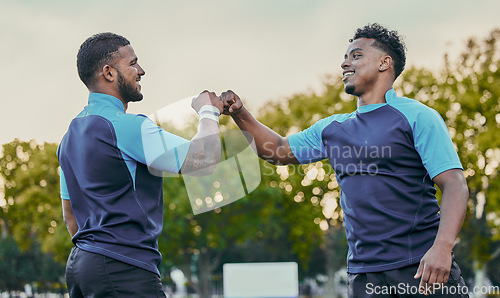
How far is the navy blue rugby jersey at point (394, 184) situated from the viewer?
377cm

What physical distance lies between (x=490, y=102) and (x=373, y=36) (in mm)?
25227

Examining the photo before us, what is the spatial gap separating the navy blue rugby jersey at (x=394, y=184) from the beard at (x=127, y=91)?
1523 millimetres

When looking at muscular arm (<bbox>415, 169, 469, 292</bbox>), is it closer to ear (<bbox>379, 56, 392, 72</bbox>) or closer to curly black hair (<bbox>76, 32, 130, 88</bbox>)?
ear (<bbox>379, 56, 392, 72</bbox>)

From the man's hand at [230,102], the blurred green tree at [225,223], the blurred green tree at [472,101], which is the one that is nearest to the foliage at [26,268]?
the blurred green tree at [225,223]

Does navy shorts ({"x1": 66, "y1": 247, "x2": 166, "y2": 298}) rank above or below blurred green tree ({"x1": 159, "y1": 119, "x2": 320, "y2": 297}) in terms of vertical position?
above

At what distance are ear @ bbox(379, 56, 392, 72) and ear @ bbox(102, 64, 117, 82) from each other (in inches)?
77.8

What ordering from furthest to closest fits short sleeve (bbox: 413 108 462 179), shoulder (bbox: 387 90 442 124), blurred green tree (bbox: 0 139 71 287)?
blurred green tree (bbox: 0 139 71 287)
shoulder (bbox: 387 90 442 124)
short sleeve (bbox: 413 108 462 179)

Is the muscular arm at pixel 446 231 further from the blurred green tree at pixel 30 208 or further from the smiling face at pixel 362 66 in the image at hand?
the blurred green tree at pixel 30 208

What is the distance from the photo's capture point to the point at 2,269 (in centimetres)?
3856

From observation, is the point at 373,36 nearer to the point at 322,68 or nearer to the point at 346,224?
the point at 346,224

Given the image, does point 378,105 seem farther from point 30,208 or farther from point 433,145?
point 30,208

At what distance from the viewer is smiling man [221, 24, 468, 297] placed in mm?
3607

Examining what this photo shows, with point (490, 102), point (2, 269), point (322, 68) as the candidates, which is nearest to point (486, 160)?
point (490, 102)

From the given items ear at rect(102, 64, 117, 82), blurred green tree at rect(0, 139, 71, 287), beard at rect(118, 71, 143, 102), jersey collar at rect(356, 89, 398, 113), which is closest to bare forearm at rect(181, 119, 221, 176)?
beard at rect(118, 71, 143, 102)
